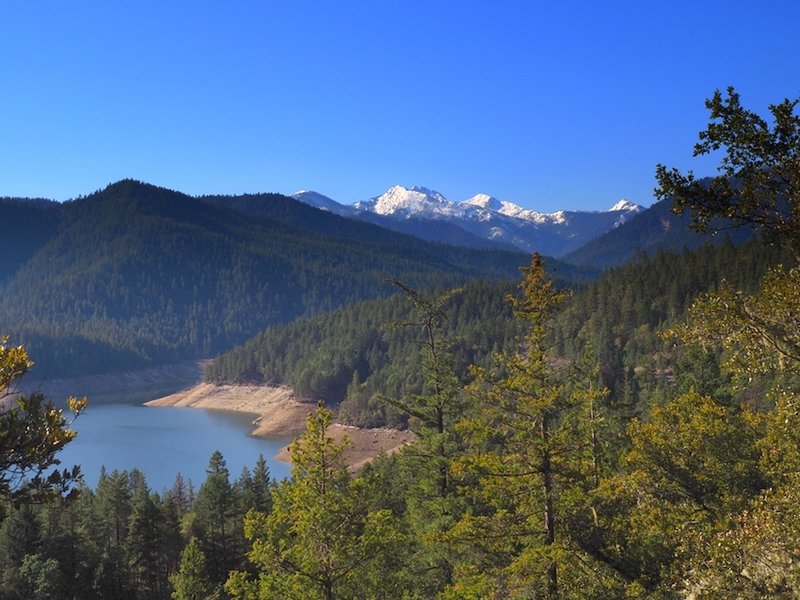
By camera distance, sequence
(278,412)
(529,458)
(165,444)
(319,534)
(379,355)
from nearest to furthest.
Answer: (319,534) < (529,458) < (165,444) < (278,412) < (379,355)

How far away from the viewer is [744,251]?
379 feet

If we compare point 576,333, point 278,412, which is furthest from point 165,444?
point 576,333

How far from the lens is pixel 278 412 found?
15712 cm

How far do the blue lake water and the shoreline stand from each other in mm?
5239

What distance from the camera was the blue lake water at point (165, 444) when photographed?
105 metres

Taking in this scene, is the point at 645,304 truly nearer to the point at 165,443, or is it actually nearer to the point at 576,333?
the point at 576,333

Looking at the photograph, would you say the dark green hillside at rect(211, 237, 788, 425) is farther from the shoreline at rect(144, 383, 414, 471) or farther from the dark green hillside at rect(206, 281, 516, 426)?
the shoreline at rect(144, 383, 414, 471)

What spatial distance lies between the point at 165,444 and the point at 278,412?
3511 cm

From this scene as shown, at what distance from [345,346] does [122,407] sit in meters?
64.5

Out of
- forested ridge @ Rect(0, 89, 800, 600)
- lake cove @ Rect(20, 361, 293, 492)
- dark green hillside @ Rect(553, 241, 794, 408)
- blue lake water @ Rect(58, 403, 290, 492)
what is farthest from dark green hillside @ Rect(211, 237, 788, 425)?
forested ridge @ Rect(0, 89, 800, 600)

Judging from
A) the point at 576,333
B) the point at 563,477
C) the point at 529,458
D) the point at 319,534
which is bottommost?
the point at 576,333

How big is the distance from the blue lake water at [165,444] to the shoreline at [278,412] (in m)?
5.24

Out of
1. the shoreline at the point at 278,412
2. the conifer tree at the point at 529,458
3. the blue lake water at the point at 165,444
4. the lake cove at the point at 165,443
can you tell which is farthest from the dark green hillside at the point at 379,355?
the conifer tree at the point at 529,458

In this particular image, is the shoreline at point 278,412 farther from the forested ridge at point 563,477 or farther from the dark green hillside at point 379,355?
the forested ridge at point 563,477
